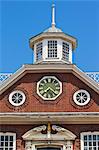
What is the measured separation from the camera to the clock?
33.6m

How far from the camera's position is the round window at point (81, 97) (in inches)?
1313

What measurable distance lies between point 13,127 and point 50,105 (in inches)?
107

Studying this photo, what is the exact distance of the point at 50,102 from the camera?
109 feet

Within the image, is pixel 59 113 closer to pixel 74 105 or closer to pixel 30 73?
pixel 74 105

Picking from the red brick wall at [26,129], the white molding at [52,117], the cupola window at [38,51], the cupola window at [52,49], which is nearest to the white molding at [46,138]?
the red brick wall at [26,129]

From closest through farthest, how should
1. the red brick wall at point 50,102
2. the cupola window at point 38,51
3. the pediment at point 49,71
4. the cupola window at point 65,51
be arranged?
the red brick wall at point 50,102 < the pediment at point 49,71 < the cupola window at point 65,51 < the cupola window at point 38,51

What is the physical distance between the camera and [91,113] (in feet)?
107

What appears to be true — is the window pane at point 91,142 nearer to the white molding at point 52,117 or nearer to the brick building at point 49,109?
the brick building at point 49,109

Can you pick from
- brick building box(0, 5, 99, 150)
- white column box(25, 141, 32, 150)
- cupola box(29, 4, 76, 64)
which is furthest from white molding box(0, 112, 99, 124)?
cupola box(29, 4, 76, 64)

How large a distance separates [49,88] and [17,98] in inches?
84.9

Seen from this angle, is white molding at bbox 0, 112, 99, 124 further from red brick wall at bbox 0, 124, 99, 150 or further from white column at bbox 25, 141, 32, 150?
white column at bbox 25, 141, 32, 150

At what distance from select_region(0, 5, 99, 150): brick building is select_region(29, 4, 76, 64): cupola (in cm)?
221

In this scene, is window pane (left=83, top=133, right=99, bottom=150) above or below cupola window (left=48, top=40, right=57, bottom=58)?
below

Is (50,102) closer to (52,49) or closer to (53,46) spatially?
(52,49)
